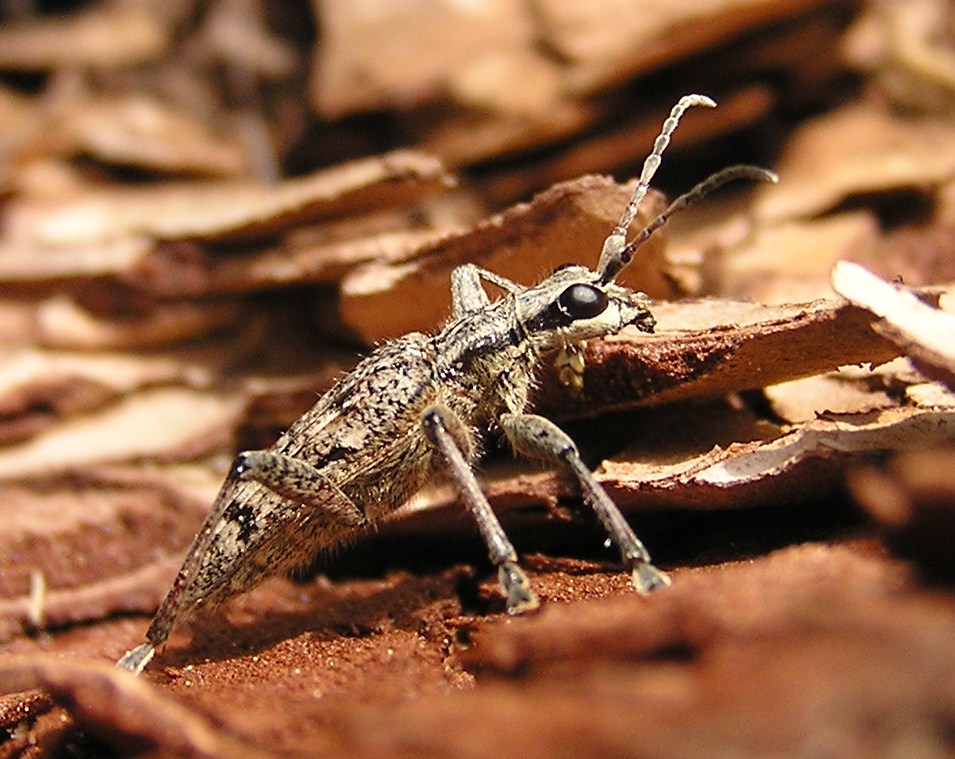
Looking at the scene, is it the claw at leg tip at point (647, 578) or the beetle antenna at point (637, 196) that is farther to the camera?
the beetle antenna at point (637, 196)

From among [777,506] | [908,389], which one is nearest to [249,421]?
[777,506]

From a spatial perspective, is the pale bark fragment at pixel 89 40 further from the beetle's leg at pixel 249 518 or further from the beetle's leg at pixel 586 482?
the beetle's leg at pixel 586 482

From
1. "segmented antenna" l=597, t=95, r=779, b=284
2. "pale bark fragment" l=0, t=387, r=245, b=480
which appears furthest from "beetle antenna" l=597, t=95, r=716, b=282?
"pale bark fragment" l=0, t=387, r=245, b=480

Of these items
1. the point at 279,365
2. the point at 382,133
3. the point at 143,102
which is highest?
the point at 143,102

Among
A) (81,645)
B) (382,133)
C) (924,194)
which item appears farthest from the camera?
(382,133)

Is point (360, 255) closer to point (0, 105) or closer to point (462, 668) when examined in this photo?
point (462, 668)

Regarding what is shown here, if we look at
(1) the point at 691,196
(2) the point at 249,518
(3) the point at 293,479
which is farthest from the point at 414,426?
(1) the point at 691,196

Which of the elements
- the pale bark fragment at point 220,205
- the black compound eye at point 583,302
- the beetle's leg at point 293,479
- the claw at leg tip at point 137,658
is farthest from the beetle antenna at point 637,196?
the claw at leg tip at point 137,658
